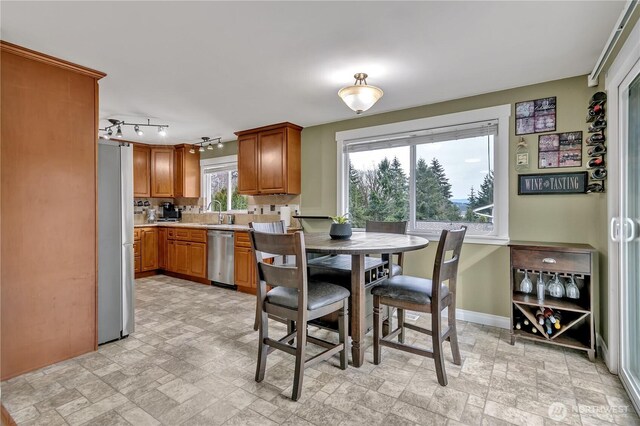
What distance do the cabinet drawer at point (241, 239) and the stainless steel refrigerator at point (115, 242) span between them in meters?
1.65

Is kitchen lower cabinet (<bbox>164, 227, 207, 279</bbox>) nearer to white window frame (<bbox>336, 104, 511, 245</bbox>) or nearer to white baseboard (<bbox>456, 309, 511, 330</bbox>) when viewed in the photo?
white window frame (<bbox>336, 104, 511, 245</bbox>)

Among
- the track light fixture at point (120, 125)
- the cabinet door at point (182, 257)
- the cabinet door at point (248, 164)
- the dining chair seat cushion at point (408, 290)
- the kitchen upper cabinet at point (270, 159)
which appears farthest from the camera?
the cabinet door at point (182, 257)

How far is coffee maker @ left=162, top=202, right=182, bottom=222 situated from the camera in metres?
6.12

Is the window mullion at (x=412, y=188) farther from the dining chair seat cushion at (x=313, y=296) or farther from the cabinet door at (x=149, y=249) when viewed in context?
the cabinet door at (x=149, y=249)

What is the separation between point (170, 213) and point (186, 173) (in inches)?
35.6

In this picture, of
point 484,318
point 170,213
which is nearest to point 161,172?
point 170,213

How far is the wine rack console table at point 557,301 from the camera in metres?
2.46

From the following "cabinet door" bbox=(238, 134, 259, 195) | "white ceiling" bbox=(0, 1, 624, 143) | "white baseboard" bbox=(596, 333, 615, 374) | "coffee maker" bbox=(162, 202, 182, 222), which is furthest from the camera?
"coffee maker" bbox=(162, 202, 182, 222)

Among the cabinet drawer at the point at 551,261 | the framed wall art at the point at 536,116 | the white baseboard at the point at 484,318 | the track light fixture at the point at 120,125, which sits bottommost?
the white baseboard at the point at 484,318

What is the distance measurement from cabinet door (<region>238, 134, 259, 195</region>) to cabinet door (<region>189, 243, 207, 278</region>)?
109cm

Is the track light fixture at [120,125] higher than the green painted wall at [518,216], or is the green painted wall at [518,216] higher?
the track light fixture at [120,125]

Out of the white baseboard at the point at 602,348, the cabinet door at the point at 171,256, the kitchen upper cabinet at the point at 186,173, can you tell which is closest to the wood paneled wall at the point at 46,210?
the cabinet door at the point at 171,256

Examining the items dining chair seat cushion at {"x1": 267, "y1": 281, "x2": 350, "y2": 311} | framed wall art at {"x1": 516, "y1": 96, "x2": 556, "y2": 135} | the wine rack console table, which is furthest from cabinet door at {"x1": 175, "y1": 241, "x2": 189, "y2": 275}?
framed wall art at {"x1": 516, "y1": 96, "x2": 556, "y2": 135}

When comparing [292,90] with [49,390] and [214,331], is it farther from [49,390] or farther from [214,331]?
[49,390]
